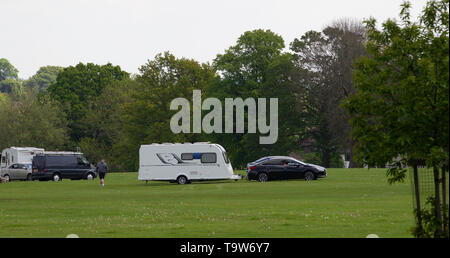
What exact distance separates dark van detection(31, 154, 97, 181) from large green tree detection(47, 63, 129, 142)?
3309cm

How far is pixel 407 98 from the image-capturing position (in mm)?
11758

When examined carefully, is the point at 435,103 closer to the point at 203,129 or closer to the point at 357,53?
the point at 357,53

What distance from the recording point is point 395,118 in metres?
11.9

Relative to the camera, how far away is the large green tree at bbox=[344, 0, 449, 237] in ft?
37.9

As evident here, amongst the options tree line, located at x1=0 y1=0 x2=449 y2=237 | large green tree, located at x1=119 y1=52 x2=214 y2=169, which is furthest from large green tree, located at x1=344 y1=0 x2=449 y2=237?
large green tree, located at x1=119 y1=52 x2=214 y2=169

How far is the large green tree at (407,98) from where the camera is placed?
11.5 meters

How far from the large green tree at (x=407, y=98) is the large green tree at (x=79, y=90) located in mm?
83344

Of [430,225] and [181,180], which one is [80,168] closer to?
[181,180]

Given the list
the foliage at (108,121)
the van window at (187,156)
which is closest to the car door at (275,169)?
the van window at (187,156)

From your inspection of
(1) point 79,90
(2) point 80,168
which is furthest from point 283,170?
(1) point 79,90

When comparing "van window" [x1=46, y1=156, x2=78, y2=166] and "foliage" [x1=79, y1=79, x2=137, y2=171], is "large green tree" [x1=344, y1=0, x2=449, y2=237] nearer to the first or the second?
"van window" [x1=46, y1=156, x2=78, y2=166]

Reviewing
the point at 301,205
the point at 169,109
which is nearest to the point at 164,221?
the point at 301,205
